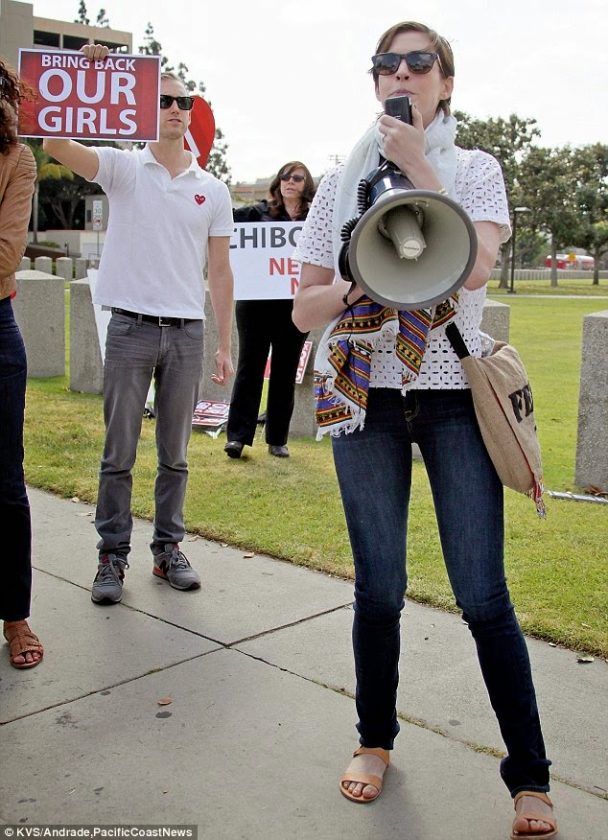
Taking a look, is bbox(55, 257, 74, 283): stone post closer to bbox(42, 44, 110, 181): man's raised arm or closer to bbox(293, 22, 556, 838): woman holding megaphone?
bbox(42, 44, 110, 181): man's raised arm

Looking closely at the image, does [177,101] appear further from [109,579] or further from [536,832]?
[536,832]

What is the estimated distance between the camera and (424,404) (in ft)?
9.20

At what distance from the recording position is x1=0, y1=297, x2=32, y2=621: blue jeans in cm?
380

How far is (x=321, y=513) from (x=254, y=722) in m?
2.67

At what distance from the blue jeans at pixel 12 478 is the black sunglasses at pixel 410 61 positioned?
5.94 feet

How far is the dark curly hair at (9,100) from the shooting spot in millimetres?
3705

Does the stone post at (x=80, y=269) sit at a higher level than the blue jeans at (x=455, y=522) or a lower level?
higher

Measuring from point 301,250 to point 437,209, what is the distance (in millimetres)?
541

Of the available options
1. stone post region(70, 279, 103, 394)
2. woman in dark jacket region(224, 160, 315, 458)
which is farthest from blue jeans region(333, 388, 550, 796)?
stone post region(70, 279, 103, 394)

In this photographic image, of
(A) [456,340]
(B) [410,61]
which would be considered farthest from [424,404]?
(B) [410,61]

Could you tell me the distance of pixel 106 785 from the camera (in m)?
3.03

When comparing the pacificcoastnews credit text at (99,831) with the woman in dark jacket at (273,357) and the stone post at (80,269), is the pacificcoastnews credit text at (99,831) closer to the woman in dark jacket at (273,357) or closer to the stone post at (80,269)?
the woman in dark jacket at (273,357)

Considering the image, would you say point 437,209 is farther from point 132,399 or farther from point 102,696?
point 132,399

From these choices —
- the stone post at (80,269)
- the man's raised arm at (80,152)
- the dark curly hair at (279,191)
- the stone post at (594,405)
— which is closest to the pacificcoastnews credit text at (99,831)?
the man's raised arm at (80,152)
